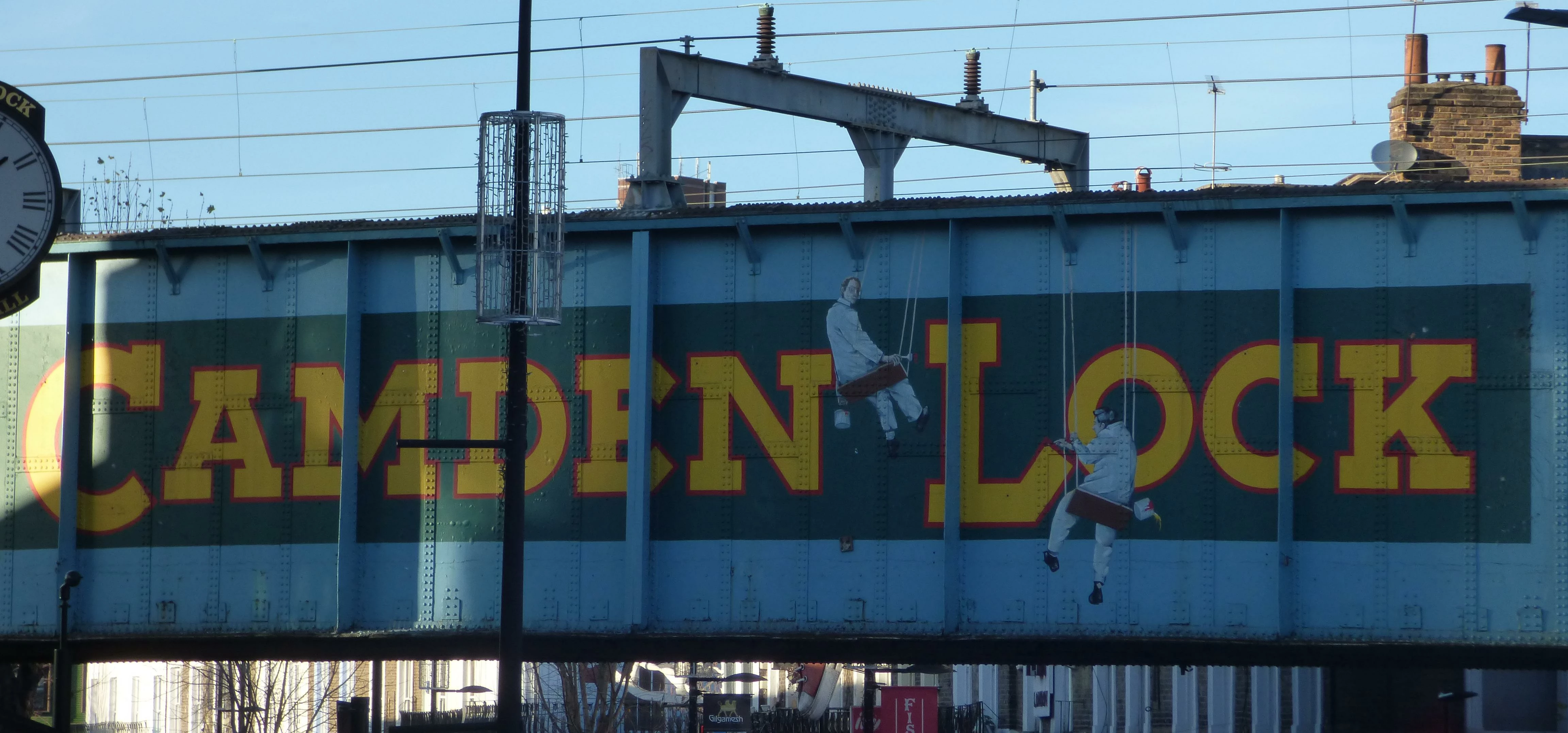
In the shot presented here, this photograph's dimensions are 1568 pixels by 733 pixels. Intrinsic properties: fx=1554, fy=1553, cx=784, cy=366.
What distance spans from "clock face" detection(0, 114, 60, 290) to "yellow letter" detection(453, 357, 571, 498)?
16.6ft

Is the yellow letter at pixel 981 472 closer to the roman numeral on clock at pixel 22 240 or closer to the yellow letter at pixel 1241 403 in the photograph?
the yellow letter at pixel 1241 403

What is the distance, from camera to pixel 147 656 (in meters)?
19.3

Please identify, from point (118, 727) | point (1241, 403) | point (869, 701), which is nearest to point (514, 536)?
point (1241, 403)

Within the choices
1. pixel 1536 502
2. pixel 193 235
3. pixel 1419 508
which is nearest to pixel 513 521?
pixel 193 235

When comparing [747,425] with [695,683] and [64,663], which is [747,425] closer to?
[64,663]

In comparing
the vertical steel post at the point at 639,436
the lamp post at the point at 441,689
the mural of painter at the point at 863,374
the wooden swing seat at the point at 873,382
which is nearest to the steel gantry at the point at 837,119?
the vertical steel post at the point at 639,436

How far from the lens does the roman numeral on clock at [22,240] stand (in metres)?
18.0

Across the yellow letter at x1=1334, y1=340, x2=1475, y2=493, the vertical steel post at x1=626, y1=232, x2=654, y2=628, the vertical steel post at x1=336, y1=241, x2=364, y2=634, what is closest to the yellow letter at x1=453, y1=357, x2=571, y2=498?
the vertical steel post at x1=626, y1=232, x2=654, y2=628

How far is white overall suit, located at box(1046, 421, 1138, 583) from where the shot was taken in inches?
675

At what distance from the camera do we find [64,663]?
1805cm

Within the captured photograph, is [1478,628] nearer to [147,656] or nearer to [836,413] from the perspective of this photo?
[836,413]

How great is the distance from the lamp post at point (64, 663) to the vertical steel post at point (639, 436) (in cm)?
635

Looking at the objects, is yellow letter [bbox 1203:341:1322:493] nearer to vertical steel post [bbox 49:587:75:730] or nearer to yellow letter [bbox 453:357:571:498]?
yellow letter [bbox 453:357:571:498]

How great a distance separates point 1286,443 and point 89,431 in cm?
1442
